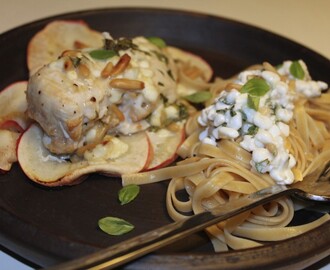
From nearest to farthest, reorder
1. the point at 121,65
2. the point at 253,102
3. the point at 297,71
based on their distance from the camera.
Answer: the point at 253,102
the point at 121,65
the point at 297,71

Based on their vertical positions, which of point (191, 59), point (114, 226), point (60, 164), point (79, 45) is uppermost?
point (79, 45)

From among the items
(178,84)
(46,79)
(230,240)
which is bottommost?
(230,240)

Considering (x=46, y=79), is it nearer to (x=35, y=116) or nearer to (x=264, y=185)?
(x=35, y=116)

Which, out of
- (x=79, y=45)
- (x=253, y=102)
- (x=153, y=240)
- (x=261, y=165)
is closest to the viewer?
(x=153, y=240)

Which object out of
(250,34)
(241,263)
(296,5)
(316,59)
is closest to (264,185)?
(241,263)

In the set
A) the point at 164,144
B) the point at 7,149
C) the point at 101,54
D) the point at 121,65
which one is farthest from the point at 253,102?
the point at 7,149

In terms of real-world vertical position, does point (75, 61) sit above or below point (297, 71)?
above

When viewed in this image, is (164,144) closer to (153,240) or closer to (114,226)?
(114,226)
